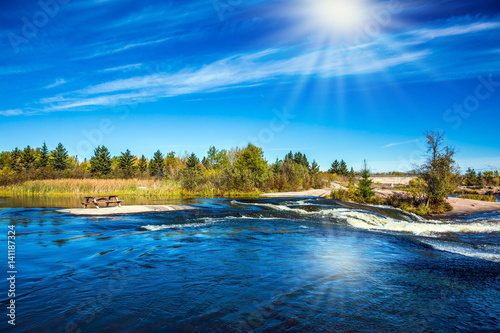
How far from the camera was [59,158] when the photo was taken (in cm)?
6362

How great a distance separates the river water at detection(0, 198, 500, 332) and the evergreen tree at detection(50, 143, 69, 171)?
58398 millimetres

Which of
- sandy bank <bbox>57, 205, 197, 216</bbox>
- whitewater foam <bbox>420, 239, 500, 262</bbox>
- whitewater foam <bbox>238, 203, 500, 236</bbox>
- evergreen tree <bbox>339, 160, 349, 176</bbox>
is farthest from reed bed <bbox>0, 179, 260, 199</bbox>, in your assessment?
evergreen tree <bbox>339, 160, 349, 176</bbox>

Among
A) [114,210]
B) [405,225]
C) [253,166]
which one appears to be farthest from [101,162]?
[405,225]

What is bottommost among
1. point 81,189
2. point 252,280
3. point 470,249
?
point 470,249

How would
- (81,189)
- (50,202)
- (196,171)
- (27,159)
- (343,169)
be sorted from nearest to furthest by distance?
(50,202), (81,189), (196,171), (27,159), (343,169)

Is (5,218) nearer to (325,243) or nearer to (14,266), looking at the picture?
(14,266)

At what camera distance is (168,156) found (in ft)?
286

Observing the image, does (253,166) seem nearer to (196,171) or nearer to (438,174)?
(196,171)

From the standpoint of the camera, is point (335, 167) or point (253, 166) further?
point (335, 167)

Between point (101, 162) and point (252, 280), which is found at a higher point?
point (101, 162)

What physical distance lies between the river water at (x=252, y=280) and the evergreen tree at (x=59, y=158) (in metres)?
58.4

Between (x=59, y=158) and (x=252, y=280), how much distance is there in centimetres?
7053

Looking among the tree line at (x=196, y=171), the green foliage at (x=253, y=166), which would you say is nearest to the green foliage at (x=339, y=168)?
the tree line at (x=196, y=171)

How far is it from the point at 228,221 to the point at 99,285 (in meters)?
10.0
